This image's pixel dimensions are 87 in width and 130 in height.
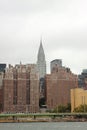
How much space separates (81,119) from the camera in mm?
199750

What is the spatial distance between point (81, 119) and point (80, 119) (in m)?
0.44

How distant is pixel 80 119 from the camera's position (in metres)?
200
